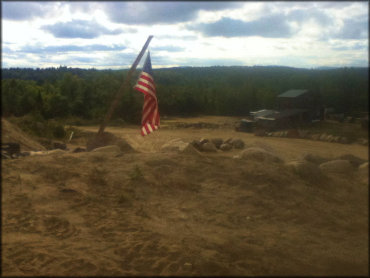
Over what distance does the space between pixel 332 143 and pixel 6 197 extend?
3.68 m

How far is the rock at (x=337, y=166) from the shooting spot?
6.30 ft

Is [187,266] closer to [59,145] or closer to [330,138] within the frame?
[330,138]

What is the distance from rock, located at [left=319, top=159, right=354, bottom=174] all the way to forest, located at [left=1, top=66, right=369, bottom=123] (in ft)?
0.94

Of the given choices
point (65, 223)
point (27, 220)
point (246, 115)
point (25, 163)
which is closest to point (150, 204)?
point (65, 223)

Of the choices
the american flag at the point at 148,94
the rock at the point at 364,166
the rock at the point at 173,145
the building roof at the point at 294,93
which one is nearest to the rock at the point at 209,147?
the rock at the point at 173,145

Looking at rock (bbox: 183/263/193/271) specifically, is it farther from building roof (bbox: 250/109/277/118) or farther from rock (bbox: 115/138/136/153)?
rock (bbox: 115/138/136/153)

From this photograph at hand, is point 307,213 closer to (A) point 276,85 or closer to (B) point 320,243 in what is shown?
(B) point 320,243

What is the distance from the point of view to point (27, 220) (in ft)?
Answer: 13.2

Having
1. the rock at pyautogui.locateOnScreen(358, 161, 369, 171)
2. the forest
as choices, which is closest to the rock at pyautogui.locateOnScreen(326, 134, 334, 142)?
the forest

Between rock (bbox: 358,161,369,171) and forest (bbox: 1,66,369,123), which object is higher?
forest (bbox: 1,66,369,123)

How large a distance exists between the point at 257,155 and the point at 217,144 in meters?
0.94

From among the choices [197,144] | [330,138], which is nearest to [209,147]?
[197,144]

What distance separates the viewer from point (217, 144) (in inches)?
188

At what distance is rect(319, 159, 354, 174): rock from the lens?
6.30ft
